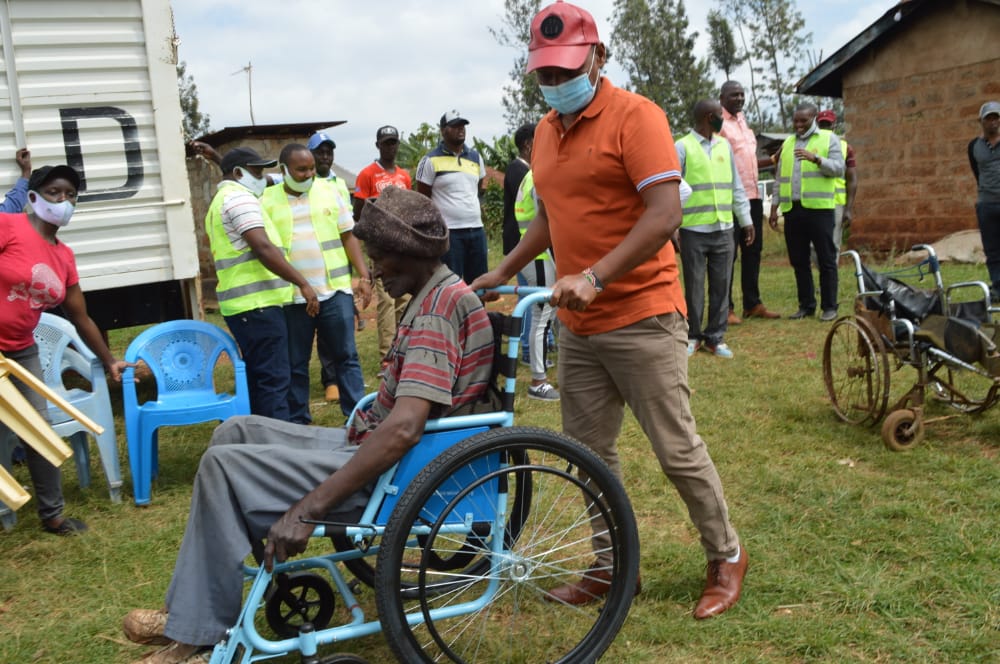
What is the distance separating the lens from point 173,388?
16.4 feet

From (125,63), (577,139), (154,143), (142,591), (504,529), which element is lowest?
(142,591)

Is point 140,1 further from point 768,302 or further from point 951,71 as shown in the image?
point 951,71

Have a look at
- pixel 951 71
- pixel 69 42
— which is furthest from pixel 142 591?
pixel 951 71

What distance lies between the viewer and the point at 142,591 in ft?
11.7

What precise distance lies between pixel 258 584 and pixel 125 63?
4355 mm

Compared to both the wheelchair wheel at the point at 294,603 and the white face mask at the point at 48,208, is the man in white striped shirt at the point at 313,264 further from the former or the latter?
the wheelchair wheel at the point at 294,603

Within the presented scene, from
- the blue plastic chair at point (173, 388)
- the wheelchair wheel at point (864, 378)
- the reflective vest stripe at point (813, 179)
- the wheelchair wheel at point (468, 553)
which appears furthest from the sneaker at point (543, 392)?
the reflective vest stripe at point (813, 179)

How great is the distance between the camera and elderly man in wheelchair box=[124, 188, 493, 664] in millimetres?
2443

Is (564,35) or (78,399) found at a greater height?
(564,35)

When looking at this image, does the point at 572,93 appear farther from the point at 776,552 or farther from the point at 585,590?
the point at 776,552

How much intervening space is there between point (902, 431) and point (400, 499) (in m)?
3.36

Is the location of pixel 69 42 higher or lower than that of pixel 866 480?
higher

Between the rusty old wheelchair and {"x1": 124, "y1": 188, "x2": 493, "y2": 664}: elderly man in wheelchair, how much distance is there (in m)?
2.95

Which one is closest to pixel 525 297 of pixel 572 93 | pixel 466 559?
pixel 572 93
